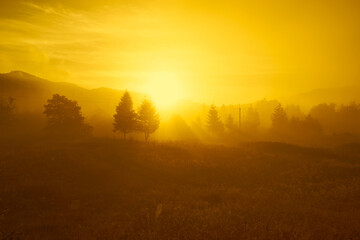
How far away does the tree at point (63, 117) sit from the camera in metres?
58.2

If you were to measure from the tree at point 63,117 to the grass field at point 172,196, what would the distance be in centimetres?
2259

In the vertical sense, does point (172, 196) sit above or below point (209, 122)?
below

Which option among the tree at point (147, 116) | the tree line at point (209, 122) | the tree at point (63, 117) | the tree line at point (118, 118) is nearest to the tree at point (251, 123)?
the tree line at point (209, 122)

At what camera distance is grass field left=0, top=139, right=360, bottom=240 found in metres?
14.1

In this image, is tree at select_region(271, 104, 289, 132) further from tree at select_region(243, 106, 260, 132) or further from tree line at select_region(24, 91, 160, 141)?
tree line at select_region(24, 91, 160, 141)

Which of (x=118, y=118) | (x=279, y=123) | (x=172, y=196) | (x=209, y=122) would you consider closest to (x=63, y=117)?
(x=118, y=118)

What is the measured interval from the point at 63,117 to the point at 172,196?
44.3 meters

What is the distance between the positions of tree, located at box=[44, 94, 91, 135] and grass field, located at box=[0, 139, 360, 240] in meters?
22.6

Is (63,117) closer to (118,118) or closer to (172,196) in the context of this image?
(118,118)

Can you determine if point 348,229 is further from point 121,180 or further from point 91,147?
point 91,147

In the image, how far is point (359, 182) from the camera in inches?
990

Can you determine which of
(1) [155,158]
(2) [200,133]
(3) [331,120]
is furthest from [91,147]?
(3) [331,120]

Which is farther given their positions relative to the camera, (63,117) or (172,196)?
(63,117)

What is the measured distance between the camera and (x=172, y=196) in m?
21.5
